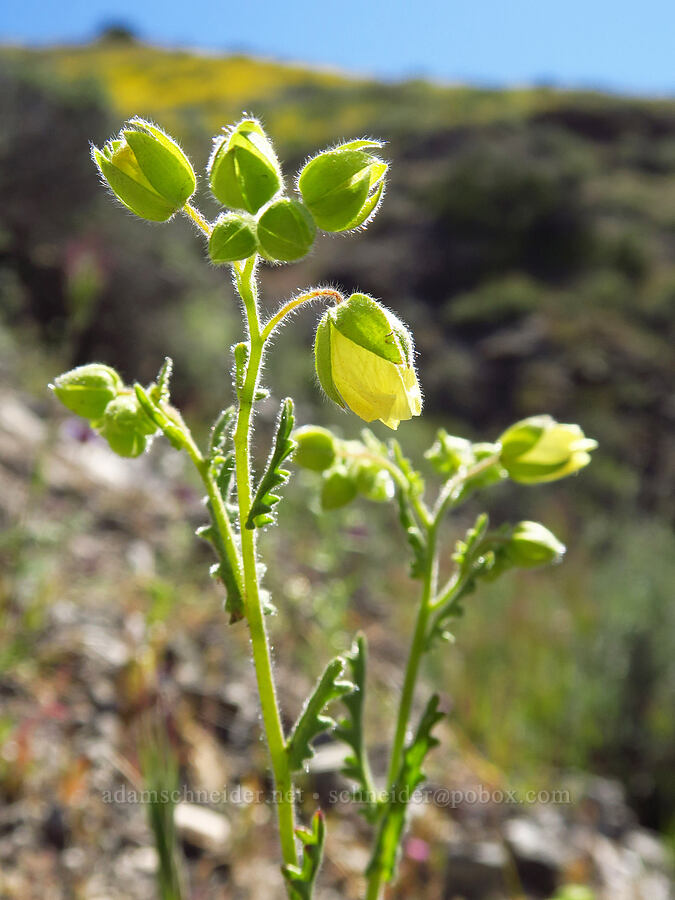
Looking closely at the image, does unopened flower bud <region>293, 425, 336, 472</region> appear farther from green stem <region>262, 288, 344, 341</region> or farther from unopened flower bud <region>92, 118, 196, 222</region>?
unopened flower bud <region>92, 118, 196, 222</region>

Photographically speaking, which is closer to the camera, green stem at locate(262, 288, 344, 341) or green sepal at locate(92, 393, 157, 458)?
green stem at locate(262, 288, 344, 341)

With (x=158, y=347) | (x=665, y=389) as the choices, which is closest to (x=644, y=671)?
(x=158, y=347)

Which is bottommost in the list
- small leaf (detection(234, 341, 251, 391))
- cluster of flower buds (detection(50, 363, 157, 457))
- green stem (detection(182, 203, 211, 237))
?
cluster of flower buds (detection(50, 363, 157, 457))

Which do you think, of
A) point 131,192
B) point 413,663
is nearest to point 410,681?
point 413,663

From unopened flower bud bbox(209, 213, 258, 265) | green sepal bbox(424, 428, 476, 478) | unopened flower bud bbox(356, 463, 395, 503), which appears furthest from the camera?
green sepal bbox(424, 428, 476, 478)

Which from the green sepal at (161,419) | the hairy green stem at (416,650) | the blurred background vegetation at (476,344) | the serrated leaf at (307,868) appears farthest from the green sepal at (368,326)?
the blurred background vegetation at (476,344)

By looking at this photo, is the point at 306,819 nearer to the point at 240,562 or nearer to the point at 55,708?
the point at 55,708

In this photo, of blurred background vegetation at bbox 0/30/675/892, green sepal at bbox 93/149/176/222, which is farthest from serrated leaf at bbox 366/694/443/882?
blurred background vegetation at bbox 0/30/675/892

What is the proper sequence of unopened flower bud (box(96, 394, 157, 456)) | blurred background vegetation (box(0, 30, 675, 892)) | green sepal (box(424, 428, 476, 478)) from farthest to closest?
blurred background vegetation (box(0, 30, 675, 892))
green sepal (box(424, 428, 476, 478))
unopened flower bud (box(96, 394, 157, 456))
